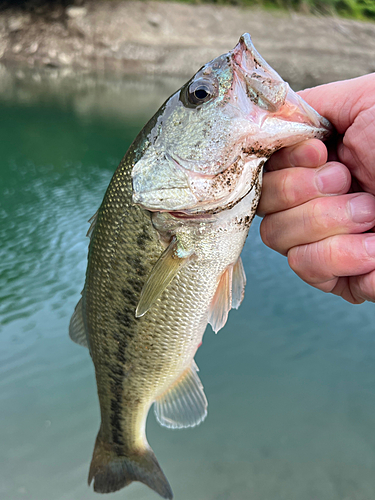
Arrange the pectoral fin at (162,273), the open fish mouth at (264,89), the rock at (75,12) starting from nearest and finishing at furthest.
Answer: the open fish mouth at (264,89), the pectoral fin at (162,273), the rock at (75,12)

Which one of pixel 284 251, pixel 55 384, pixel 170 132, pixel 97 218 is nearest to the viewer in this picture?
pixel 170 132

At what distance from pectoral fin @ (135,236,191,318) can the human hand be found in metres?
0.48

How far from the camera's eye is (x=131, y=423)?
195 centimetres

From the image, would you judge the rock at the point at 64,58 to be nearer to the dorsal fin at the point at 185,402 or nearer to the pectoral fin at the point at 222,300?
the dorsal fin at the point at 185,402

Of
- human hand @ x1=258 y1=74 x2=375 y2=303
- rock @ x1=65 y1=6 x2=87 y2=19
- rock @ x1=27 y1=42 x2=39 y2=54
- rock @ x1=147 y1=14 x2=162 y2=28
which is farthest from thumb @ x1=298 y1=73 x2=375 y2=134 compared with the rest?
rock @ x1=65 y1=6 x2=87 y2=19

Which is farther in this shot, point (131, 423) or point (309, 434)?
point (309, 434)

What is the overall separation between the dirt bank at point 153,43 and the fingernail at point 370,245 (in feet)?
61.4

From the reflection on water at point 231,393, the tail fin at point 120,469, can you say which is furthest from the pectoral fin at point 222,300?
the reflection on water at point 231,393

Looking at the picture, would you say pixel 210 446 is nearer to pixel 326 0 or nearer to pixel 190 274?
pixel 190 274

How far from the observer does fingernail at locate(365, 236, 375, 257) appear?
56.7 inches

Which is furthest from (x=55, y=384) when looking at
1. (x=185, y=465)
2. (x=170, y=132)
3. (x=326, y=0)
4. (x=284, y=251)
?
(x=326, y=0)

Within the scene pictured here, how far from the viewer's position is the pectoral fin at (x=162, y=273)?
139 centimetres

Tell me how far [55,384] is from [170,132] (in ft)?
10.4

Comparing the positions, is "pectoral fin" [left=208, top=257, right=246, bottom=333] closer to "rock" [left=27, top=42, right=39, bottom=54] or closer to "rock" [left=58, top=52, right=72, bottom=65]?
"rock" [left=58, top=52, right=72, bottom=65]
